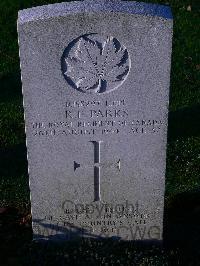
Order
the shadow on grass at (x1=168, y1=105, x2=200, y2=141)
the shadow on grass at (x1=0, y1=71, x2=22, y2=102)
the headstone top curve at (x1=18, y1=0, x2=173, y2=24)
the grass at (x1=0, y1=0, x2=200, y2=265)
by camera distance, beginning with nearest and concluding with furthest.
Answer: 1. the headstone top curve at (x1=18, y1=0, x2=173, y2=24)
2. the grass at (x1=0, y1=0, x2=200, y2=265)
3. the shadow on grass at (x1=168, y1=105, x2=200, y2=141)
4. the shadow on grass at (x1=0, y1=71, x2=22, y2=102)

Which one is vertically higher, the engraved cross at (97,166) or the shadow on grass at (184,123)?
the shadow on grass at (184,123)

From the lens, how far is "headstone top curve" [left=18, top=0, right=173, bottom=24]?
424cm

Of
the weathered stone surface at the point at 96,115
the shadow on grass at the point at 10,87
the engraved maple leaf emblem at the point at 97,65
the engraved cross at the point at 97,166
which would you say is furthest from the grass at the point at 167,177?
the engraved maple leaf emblem at the point at 97,65

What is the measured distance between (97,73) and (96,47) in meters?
0.22

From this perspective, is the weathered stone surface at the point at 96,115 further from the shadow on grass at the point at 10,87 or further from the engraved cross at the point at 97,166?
the shadow on grass at the point at 10,87

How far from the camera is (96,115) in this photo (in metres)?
4.64

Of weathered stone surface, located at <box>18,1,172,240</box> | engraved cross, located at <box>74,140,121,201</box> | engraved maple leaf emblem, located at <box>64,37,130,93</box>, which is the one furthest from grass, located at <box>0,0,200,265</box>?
engraved maple leaf emblem, located at <box>64,37,130,93</box>

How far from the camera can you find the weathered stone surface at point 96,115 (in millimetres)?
4281

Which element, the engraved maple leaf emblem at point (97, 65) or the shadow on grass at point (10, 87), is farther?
the shadow on grass at point (10, 87)

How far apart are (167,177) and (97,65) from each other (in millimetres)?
2269

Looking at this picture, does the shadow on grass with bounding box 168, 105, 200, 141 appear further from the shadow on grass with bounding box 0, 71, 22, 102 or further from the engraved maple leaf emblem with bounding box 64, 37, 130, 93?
the engraved maple leaf emblem with bounding box 64, 37, 130, 93

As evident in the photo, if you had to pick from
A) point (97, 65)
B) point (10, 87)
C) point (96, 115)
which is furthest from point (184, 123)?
point (97, 65)

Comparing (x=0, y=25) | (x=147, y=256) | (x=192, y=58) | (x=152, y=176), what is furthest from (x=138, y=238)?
(x=0, y=25)

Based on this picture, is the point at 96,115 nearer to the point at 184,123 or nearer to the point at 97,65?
the point at 97,65
